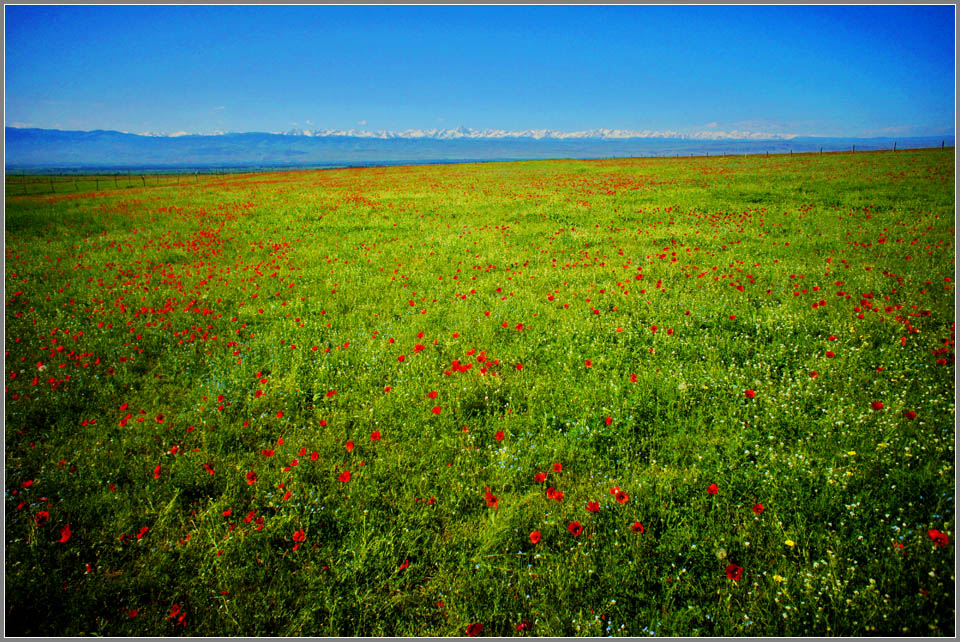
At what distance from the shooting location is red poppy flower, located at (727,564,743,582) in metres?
2.83

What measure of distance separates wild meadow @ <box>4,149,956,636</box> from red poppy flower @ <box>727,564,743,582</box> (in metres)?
0.02

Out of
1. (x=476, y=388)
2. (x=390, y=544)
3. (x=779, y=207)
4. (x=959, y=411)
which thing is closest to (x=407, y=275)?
(x=476, y=388)

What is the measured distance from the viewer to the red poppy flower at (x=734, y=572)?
9.29 ft

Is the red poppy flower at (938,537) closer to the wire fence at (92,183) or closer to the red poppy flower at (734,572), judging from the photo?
the red poppy flower at (734,572)

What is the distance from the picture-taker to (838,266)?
28.5 ft

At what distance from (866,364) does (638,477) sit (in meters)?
3.68

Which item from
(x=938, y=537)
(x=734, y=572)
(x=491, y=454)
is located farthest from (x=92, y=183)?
(x=938, y=537)

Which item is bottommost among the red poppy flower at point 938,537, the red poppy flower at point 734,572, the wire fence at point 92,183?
the red poppy flower at point 734,572

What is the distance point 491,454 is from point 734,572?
6.85 ft

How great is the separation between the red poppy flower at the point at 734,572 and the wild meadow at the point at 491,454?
0.02 meters

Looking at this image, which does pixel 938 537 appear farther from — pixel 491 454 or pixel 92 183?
pixel 92 183

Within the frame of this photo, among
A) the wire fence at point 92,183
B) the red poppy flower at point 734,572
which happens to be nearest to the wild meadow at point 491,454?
the red poppy flower at point 734,572

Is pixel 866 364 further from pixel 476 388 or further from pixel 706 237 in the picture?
pixel 706 237

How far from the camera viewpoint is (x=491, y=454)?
13.4 feet
